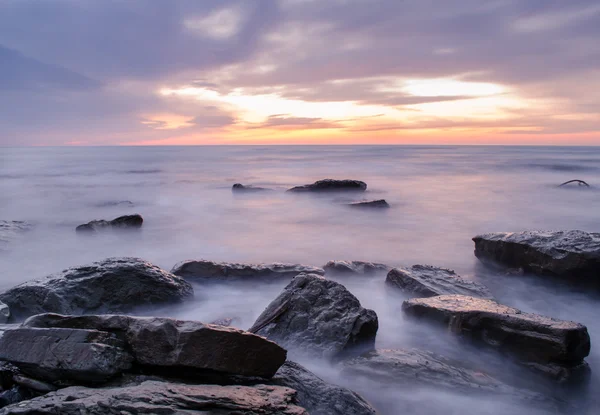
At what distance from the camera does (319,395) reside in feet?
10.0

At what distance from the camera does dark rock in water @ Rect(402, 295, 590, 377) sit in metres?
3.87

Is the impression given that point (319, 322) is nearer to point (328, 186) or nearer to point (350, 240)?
point (350, 240)

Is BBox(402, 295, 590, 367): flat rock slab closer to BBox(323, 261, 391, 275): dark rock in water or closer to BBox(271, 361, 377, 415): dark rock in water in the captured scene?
BBox(271, 361, 377, 415): dark rock in water

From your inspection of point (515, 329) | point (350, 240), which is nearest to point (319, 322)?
point (515, 329)

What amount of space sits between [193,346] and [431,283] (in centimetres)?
378

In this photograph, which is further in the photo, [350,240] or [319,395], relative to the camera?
[350,240]

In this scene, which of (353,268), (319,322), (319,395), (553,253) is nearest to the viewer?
(319,395)

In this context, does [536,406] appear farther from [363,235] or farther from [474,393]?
[363,235]

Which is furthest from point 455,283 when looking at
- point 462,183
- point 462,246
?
point 462,183

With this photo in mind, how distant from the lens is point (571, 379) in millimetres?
3873

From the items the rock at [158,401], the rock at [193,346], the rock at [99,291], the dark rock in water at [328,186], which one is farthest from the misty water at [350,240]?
the rock at [158,401]

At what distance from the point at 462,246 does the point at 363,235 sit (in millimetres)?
2266

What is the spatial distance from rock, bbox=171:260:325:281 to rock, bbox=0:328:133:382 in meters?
3.51

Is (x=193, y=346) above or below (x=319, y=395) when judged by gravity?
above
